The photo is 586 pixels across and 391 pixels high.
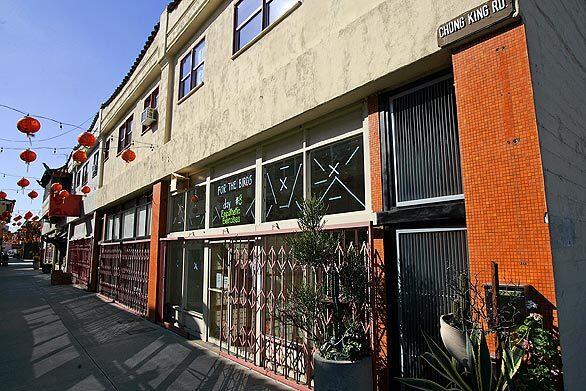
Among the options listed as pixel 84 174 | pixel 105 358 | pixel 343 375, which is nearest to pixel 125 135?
pixel 84 174

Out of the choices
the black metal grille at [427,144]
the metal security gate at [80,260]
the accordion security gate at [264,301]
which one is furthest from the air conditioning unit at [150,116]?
the metal security gate at [80,260]

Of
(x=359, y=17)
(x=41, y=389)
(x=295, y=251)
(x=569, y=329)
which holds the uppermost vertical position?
(x=359, y=17)

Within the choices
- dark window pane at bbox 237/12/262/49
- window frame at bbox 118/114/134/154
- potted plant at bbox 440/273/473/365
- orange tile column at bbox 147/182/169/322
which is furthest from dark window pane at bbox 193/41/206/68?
potted plant at bbox 440/273/473/365

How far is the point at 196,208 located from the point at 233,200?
1973 millimetres

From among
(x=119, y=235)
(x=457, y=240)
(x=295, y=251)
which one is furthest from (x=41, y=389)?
(x=119, y=235)

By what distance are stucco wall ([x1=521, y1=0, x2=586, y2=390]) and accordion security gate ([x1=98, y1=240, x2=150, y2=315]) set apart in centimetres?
1135

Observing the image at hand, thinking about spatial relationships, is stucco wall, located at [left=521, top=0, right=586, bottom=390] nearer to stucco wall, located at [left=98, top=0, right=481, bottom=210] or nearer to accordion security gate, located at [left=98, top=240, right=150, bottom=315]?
stucco wall, located at [left=98, top=0, right=481, bottom=210]

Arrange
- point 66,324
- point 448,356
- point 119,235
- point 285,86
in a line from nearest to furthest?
point 448,356, point 285,86, point 66,324, point 119,235

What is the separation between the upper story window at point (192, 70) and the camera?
33.9 ft

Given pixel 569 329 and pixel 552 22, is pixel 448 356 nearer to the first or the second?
pixel 569 329

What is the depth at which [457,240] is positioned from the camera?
13.8 ft

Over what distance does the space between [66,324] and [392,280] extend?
33.8ft

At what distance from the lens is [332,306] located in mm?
5059

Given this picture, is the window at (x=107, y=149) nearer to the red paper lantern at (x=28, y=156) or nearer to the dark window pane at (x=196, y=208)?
the red paper lantern at (x=28, y=156)
